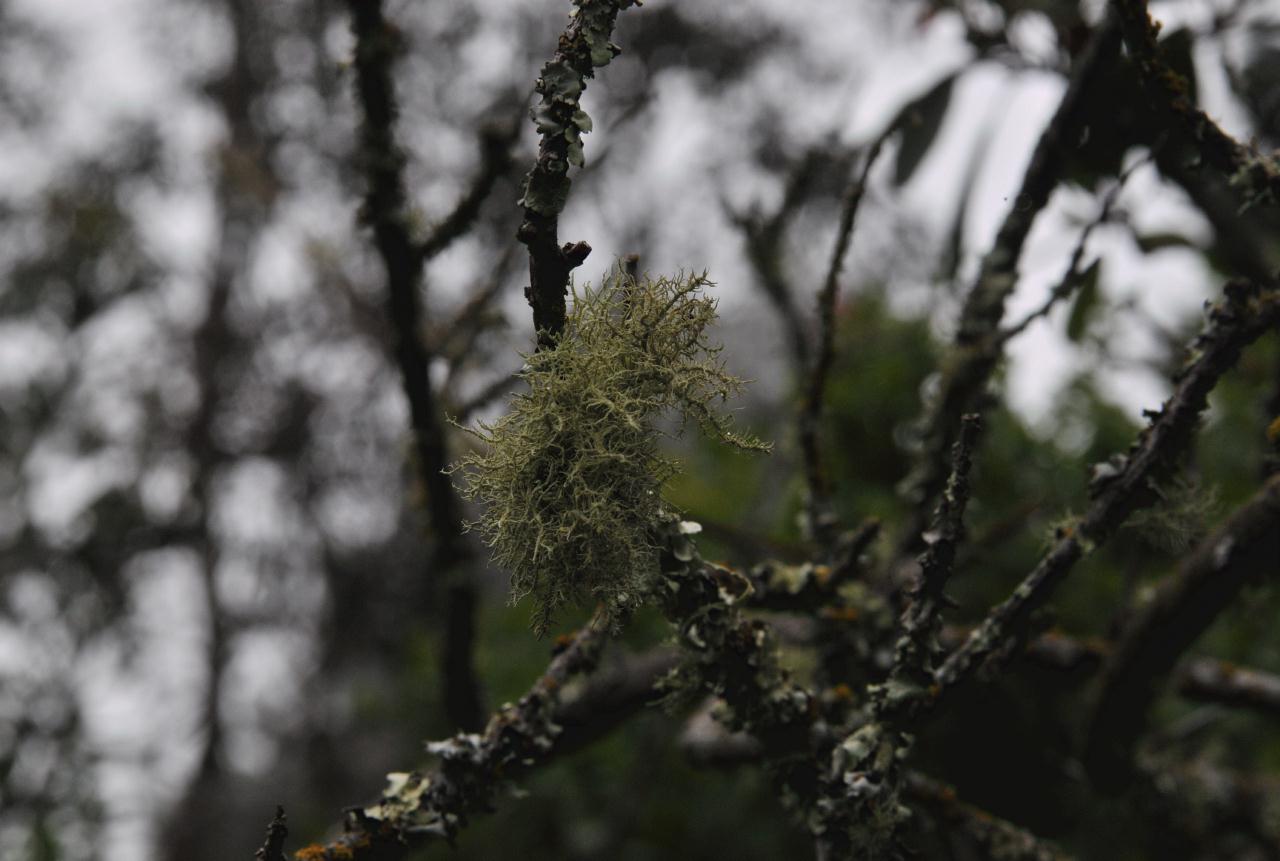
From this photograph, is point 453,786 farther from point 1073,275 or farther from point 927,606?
point 1073,275

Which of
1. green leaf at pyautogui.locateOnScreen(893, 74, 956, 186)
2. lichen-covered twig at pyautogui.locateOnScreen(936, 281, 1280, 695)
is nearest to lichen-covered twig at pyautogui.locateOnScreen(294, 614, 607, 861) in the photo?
lichen-covered twig at pyautogui.locateOnScreen(936, 281, 1280, 695)

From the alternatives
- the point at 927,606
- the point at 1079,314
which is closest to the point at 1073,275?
the point at 927,606

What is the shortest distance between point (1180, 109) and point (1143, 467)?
419mm

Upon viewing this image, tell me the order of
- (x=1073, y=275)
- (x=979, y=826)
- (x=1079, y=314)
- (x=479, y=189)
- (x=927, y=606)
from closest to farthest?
(x=927, y=606) → (x=979, y=826) → (x=1073, y=275) → (x=479, y=189) → (x=1079, y=314)

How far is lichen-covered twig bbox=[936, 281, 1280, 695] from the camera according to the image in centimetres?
98

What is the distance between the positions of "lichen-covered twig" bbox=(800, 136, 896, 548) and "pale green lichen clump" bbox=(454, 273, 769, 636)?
2.04 feet

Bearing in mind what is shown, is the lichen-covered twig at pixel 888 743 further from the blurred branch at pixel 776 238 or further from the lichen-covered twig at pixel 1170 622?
the blurred branch at pixel 776 238

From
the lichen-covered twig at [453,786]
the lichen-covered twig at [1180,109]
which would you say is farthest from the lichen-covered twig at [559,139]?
the lichen-covered twig at [1180,109]

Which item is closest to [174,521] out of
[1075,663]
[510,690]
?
[510,690]

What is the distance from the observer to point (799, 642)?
1742 millimetres

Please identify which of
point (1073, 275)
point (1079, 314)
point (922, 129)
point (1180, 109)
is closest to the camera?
point (1180, 109)

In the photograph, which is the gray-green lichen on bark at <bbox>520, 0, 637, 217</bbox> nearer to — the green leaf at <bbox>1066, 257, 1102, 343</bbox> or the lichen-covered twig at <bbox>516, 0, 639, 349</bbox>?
the lichen-covered twig at <bbox>516, 0, 639, 349</bbox>

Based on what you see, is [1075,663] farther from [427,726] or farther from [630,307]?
[427,726]

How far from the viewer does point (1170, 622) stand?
1.43m
